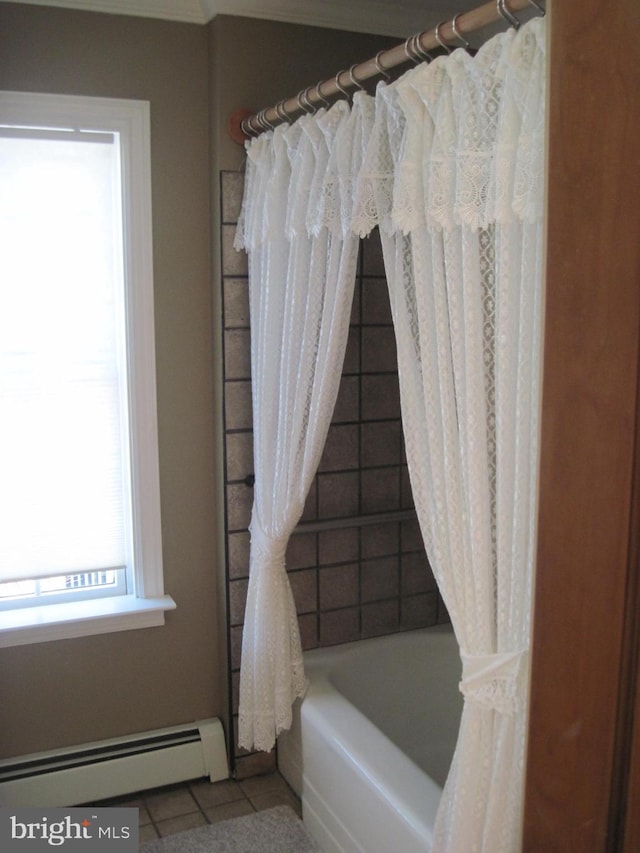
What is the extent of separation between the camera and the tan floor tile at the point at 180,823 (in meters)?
2.37

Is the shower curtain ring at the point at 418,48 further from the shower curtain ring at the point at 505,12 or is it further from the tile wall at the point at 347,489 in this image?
the tile wall at the point at 347,489

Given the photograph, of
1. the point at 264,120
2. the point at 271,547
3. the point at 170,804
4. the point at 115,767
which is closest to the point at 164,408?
the point at 271,547

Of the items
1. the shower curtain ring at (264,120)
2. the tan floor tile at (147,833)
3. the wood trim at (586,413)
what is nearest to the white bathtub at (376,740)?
the tan floor tile at (147,833)

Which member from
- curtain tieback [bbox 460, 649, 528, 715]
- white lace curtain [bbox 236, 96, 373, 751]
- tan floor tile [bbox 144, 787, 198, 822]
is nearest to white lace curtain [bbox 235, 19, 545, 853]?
curtain tieback [bbox 460, 649, 528, 715]

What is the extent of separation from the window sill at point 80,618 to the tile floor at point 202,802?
1.75 ft

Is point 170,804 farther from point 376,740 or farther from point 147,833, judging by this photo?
point 376,740

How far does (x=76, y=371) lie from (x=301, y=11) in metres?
1.23

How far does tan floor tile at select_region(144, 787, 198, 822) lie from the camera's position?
2.45 meters

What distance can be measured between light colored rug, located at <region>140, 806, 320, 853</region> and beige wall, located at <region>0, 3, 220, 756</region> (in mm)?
370

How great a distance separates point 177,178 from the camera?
7.90 ft

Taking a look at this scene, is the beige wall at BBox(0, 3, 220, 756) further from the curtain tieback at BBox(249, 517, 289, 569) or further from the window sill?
the curtain tieback at BBox(249, 517, 289, 569)

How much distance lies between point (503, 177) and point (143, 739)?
2.05 m

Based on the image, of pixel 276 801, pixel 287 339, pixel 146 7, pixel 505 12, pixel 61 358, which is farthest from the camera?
pixel 276 801

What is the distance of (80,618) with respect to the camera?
2434mm
